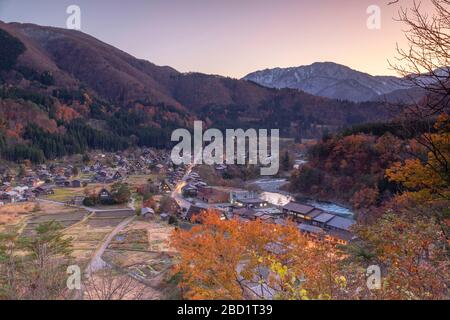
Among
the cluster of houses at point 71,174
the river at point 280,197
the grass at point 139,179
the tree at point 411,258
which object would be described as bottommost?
the river at point 280,197

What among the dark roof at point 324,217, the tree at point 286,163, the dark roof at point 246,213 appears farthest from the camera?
the tree at point 286,163

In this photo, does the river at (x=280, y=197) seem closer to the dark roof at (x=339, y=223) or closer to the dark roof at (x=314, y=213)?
the dark roof at (x=314, y=213)

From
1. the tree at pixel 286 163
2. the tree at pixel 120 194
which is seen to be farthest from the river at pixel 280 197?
the tree at pixel 120 194

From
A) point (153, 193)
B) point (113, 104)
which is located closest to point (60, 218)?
point (153, 193)

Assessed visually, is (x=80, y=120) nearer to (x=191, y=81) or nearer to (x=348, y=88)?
(x=191, y=81)

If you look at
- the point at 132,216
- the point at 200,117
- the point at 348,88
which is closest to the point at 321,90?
the point at 348,88

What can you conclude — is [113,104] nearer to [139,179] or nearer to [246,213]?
[139,179]
